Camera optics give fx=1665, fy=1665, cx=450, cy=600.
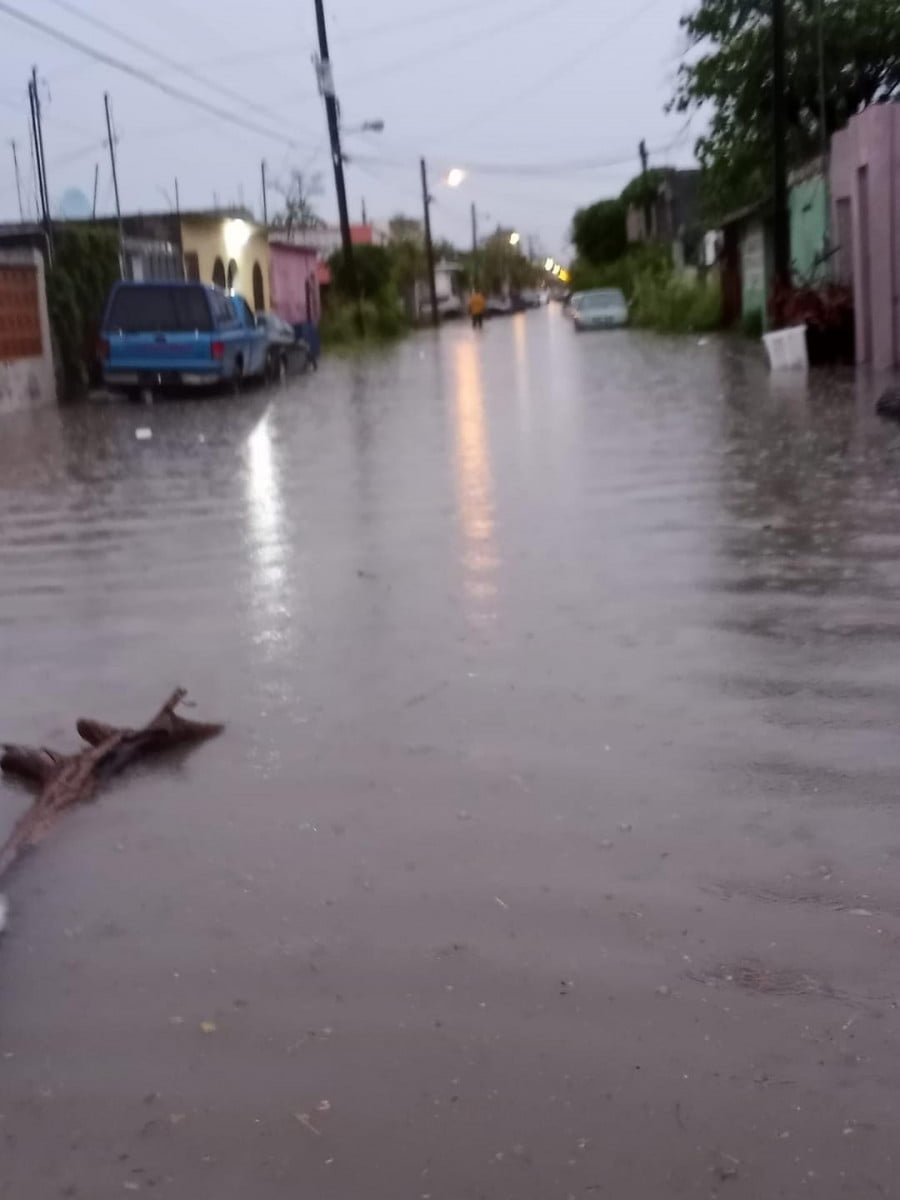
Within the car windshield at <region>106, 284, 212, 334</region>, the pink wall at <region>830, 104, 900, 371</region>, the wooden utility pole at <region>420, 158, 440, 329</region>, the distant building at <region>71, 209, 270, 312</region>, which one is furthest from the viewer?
the wooden utility pole at <region>420, 158, 440, 329</region>

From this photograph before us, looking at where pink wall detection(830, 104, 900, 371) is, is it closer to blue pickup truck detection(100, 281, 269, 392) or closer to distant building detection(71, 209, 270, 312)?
blue pickup truck detection(100, 281, 269, 392)

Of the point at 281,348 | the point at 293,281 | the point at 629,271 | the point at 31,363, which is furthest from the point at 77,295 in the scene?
the point at 629,271

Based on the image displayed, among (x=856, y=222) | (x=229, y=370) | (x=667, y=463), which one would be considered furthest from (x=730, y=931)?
(x=229, y=370)

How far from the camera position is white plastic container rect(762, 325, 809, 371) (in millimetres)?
23295

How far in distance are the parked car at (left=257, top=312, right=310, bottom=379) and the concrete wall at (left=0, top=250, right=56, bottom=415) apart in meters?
4.03

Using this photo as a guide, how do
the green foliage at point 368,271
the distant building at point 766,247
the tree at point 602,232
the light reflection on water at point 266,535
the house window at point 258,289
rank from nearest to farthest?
the light reflection on water at point 266,535 < the distant building at point 766,247 < the house window at point 258,289 < the green foliage at point 368,271 < the tree at point 602,232

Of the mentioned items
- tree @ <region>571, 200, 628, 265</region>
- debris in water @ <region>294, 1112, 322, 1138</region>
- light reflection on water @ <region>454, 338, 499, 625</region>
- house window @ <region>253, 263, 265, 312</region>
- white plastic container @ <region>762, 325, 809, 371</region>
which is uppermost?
tree @ <region>571, 200, 628, 265</region>


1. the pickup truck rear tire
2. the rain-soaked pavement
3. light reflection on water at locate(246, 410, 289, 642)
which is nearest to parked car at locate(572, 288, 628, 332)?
the pickup truck rear tire

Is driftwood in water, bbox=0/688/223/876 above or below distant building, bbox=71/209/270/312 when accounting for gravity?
below

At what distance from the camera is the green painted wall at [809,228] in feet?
90.7

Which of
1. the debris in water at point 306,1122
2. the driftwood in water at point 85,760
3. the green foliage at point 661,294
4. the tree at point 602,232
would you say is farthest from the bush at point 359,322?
the debris in water at point 306,1122

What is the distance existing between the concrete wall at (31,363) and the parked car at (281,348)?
403 centimetres

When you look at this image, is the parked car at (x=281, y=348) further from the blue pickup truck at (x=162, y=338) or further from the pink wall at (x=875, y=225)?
the pink wall at (x=875, y=225)

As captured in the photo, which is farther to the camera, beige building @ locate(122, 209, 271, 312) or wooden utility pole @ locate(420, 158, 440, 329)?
wooden utility pole @ locate(420, 158, 440, 329)
